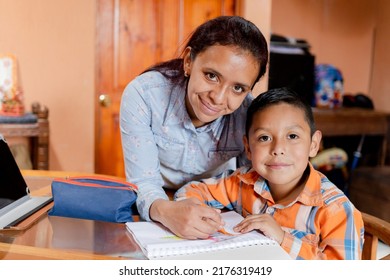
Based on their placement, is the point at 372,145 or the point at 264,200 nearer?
the point at 264,200

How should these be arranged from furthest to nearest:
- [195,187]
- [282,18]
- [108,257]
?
[282,18] → [195,187] → [108,257]

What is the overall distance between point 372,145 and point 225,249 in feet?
8.60

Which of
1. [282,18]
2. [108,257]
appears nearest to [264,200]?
[108,257]

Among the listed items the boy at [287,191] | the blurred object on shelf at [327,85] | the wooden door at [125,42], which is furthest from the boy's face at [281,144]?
the blurred object on shelf at [327,85]

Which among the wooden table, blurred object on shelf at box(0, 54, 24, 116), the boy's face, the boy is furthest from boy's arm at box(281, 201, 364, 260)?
blurred object on shelf at box(0, 54, 24, 116)

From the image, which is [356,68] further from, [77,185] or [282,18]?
[77,185]

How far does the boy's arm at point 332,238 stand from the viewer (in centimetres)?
76

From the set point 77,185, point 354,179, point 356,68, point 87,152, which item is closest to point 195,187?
point 77,185

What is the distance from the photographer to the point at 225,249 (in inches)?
27.8

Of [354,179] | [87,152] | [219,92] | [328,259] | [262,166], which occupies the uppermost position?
[219,92]

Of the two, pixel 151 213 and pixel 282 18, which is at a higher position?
pixel 282 18

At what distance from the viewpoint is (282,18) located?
116 inches

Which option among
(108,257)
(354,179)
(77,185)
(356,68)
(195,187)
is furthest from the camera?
(356,68)

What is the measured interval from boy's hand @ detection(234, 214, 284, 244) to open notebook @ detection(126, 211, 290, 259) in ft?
0.03
